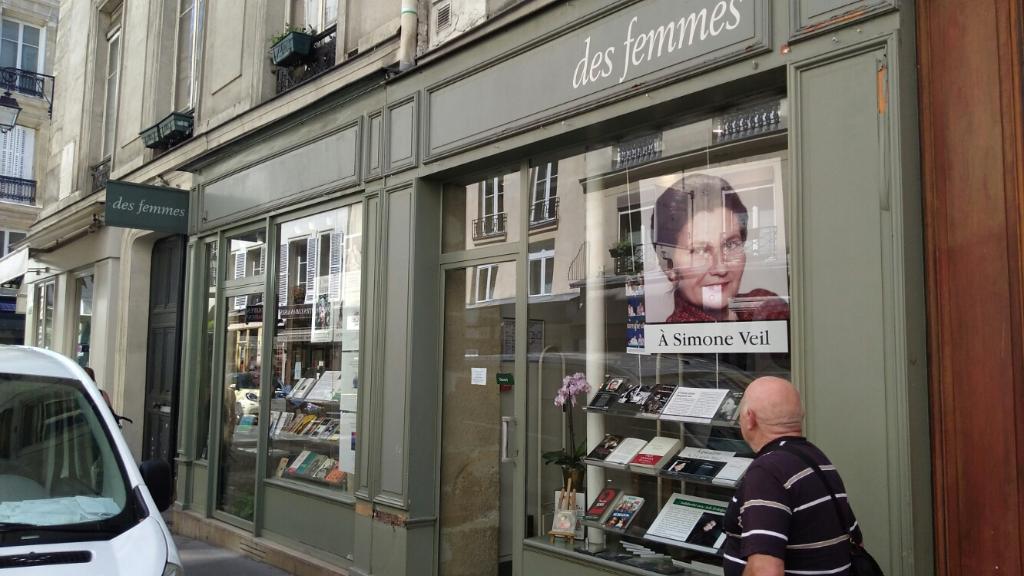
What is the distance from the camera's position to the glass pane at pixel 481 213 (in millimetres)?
5688

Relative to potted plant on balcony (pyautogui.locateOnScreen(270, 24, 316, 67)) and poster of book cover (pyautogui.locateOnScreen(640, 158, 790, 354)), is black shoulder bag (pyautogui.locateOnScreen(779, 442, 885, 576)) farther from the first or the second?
potted plant on balcony (pyautogui.locateOnScreen(270, 24, 316, 67))

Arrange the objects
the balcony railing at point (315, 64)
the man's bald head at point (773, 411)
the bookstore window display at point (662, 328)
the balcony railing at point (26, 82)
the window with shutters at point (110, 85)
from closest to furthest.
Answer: the man's bald head at point (773, 411)
the bookstore window display at point (662, 328)
the balcony railing at point (315, 64)
the window with shutters at point (110, 85)
the balcony railing at point (26, 82)

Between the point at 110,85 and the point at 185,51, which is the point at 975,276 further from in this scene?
the point at 110,85

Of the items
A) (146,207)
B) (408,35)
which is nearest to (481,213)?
(408,35)

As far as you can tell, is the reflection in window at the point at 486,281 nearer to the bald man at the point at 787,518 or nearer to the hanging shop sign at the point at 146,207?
the bald man at the point at 787,518

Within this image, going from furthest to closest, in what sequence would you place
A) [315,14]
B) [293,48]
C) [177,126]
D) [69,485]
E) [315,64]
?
[177,126]
[315,14]
[315,64]
[293,48]
[69,485]

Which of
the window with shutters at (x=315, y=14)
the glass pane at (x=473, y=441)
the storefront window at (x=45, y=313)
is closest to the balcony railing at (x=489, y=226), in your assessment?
the glass pane at (x=473, y=441)

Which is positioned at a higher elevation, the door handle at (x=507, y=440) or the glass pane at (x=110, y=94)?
the glass pane at (x=110, y=94)

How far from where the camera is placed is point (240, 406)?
846 centimetres

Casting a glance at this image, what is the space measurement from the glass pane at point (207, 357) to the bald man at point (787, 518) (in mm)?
7629

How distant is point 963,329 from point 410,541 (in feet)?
13.0

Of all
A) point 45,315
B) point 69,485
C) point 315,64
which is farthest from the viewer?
point 45,315

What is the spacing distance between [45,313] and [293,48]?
10.4 meters

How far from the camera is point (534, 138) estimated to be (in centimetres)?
518
